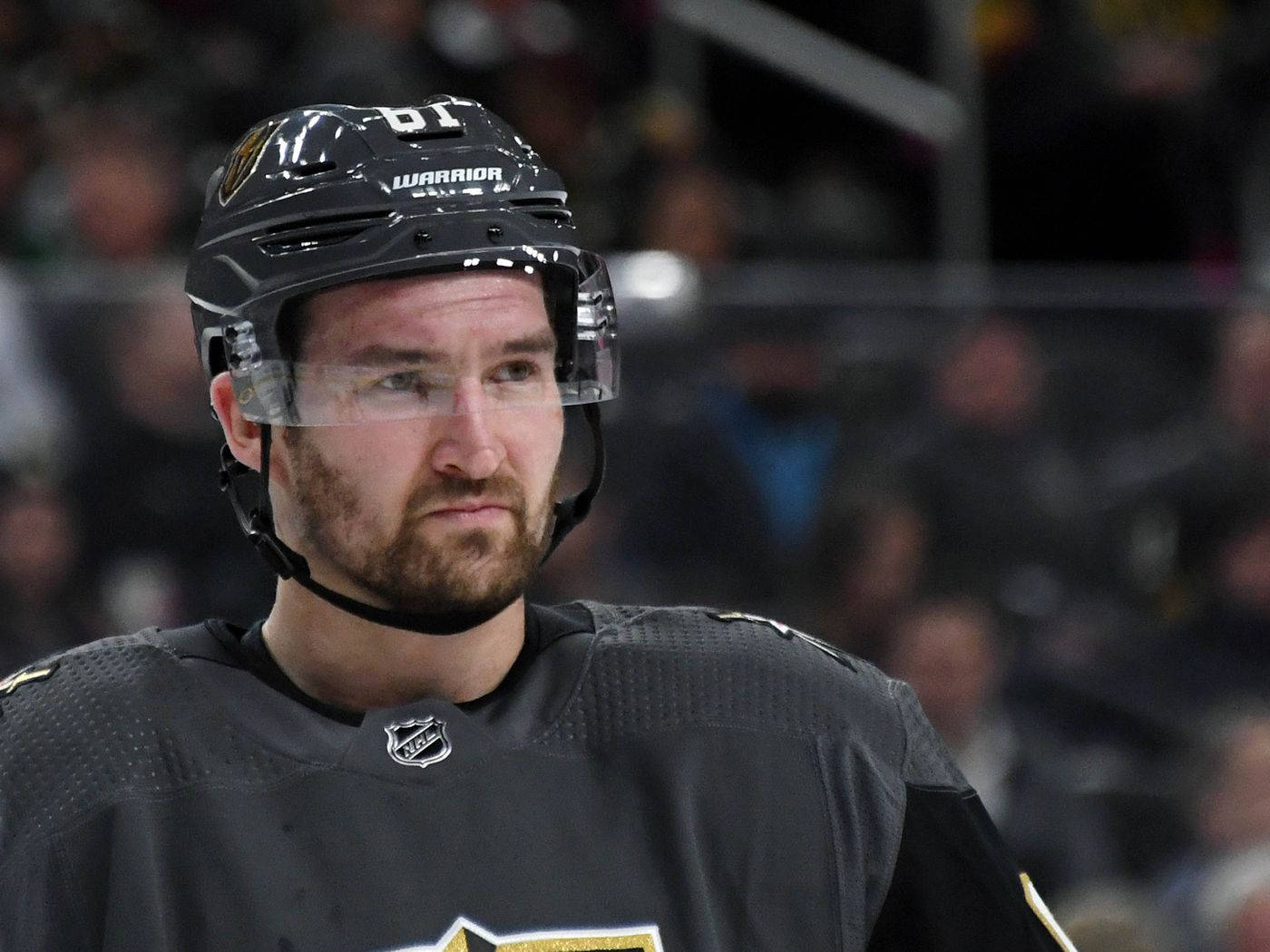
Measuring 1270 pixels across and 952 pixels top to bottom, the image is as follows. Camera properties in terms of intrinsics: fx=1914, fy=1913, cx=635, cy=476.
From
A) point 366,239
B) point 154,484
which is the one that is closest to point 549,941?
point 366,239

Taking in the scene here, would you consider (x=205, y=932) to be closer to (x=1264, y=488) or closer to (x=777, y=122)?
(x=1264, y=488)

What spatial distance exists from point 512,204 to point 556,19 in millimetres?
3543

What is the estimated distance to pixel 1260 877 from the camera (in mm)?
3113

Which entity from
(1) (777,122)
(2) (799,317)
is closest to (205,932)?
(2) (799,317)

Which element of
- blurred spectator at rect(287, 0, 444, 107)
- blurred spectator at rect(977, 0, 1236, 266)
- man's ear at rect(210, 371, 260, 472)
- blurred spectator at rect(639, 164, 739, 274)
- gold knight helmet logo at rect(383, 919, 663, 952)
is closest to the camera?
gold knight helmet logo at rect(383, 919, 663, 952)

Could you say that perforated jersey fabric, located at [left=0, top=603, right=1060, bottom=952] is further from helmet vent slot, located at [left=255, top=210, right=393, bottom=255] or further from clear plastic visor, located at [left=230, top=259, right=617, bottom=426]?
helmet vent slot, located at [left=255, top=210, right=393, bottom=255]

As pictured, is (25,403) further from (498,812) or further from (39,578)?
(498,812)

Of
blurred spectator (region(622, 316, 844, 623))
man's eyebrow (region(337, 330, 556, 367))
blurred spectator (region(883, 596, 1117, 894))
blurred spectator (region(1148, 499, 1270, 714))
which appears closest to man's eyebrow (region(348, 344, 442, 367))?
man's eyebrow (region(337, 330, 556, 367))

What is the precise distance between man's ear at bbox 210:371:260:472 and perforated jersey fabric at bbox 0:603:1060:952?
0.51 ft

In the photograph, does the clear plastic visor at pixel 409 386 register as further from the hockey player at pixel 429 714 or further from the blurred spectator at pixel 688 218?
the blurred spectator at pixel 688 218

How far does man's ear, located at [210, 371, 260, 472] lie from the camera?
167cm

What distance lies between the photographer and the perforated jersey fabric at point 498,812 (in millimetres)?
1452

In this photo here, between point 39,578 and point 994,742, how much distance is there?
1.60 m

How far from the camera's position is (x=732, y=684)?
1.62 m
